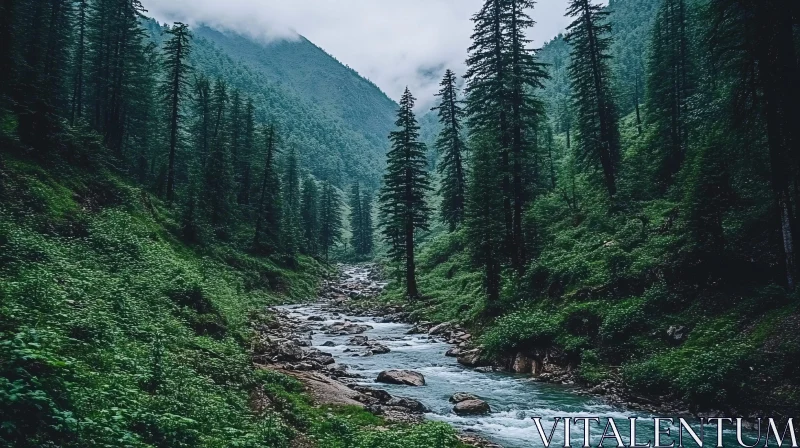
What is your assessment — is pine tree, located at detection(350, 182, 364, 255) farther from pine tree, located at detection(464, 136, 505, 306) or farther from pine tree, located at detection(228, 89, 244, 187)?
pine tree, located at detection(464, 136, 505, 306)

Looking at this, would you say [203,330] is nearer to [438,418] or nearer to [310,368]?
[310,368]

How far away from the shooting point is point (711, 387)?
42.2ft

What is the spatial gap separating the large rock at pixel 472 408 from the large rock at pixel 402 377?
296 cm

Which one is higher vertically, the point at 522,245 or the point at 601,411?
the point at 522,245

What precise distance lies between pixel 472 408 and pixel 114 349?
10.0m

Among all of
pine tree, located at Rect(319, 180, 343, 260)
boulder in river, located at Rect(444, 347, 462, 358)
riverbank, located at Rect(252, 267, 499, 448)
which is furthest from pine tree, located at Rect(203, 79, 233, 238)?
pine tree, located at Rect(319, 180, 343, 260)

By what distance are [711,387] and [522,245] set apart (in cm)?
1535

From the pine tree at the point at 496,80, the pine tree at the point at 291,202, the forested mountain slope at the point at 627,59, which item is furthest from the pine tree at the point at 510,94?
the forested mountain slope at the point at 627,59

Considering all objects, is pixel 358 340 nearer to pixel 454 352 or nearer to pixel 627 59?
pixel 454 352

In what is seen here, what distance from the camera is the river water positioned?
12367mm

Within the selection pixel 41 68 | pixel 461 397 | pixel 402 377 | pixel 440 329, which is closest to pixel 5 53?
pixel 41 68

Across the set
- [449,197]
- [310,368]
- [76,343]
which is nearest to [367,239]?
[449,197]

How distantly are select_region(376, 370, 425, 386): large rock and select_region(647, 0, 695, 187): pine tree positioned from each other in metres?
25.3

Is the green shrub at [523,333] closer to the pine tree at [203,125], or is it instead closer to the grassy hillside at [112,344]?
the grassy hillside at [112,344]
